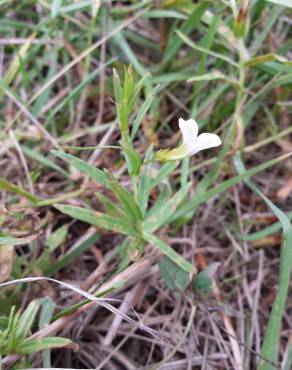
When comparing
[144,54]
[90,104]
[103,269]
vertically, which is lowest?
[103,269]

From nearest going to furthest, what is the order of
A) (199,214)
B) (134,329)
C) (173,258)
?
(173,258)
(134,329)
(199,214)

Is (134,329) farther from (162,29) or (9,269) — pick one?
(162,29)

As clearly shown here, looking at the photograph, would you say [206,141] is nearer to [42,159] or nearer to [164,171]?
[164,171]

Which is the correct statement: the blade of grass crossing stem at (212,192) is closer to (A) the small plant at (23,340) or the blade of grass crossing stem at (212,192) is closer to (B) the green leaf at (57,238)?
(B) the green leaf at (57,238)

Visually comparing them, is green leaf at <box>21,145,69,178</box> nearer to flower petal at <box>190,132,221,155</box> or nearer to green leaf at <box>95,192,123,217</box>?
green leaf at <box>95,192,123,217</box>

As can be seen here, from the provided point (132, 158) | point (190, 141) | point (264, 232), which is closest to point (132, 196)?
point (132, 158)

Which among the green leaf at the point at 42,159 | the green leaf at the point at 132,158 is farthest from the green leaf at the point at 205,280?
the green leaf at the point at 42,159

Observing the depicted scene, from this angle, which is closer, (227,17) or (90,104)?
(227,17)

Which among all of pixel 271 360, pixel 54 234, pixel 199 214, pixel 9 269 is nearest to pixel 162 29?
pixel 199 214
